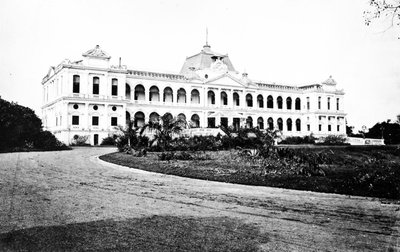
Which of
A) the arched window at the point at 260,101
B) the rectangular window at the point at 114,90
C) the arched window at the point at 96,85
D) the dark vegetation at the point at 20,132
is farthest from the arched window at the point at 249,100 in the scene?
the dark vegetation at the point at 20,132

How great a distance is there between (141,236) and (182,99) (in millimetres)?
51107

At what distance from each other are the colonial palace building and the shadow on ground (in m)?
31.1

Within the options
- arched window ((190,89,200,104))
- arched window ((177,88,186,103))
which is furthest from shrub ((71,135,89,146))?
arched window ((190,89,200,104))

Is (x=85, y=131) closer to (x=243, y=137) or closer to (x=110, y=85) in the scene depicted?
(x=110, y=85)

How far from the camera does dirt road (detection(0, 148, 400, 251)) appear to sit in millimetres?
5727

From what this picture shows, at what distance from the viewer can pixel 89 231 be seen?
230 inches

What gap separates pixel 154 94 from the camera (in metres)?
54.0

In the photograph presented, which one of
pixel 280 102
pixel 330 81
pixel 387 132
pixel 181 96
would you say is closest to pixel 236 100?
pixel 181 96

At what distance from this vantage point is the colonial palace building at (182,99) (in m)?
45.0

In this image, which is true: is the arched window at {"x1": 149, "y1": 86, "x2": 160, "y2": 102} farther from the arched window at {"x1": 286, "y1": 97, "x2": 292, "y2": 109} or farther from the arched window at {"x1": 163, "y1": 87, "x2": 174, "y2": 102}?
the arched window at {"x1": 286, "y1": 97, "x2": 292, "y2": 109}

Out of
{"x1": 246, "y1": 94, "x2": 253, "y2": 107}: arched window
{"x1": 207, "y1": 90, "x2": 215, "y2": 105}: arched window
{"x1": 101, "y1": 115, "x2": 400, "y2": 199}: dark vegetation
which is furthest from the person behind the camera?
{"x1": 246, "y1": 94, "x2": 253, "y2": 107}: arched window

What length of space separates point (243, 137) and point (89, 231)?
→ 60.1ft

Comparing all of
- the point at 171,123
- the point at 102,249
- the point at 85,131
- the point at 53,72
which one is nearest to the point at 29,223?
the point at 102,249

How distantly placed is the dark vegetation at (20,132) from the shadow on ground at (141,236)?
22.7 m
